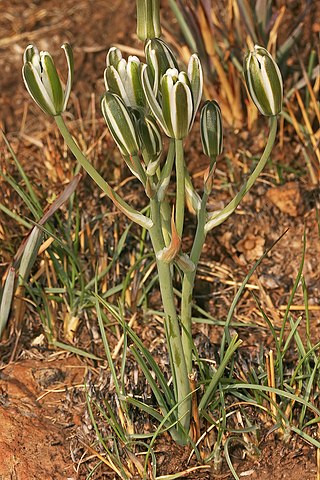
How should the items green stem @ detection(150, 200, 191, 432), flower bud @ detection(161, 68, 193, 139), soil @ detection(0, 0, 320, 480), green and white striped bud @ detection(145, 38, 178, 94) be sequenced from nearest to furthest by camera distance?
flower bud @ detection(161, 68, 193, 139) < green and white striped bud @ detection(145, 38, 178, 94) < green stem @ detection(150, 200, 191, 432) < soil @ detection(0, 0, 320, 480)

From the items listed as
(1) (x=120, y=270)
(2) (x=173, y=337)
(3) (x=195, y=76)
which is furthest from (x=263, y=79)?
(1) (x=120, y=270)

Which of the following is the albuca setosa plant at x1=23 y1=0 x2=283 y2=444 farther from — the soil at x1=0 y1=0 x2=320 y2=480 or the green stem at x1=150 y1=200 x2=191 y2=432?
the soil at x1=0 y1=0 x2=320 y2=480

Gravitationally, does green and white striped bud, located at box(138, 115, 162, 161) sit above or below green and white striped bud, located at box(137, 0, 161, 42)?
below

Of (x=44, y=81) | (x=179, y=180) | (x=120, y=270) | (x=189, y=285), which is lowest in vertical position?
(x=120, y=270)

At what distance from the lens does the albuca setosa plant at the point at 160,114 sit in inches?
56.4

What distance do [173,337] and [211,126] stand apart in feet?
1.50

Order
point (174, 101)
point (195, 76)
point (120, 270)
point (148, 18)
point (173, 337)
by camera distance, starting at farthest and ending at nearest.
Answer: point (120, 270)
point (173, 337)
point (148, 18)
point (195, 76)
point (174, 101)

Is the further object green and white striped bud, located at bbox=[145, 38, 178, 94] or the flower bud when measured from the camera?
green and white striped bud, located at bbox=[145, 38, 178, 94]

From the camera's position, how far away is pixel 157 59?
1.50 metres

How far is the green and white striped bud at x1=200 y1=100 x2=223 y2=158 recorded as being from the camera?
60.0 inches

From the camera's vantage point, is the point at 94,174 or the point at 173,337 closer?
the point at 94,174

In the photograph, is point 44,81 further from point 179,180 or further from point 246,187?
point 246,187

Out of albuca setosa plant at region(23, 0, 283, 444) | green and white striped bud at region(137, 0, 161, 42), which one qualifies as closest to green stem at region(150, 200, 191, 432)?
albuca setosa plant at region(23, 0, 283, 444)

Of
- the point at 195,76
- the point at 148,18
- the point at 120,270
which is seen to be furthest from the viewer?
the point at 120,270
